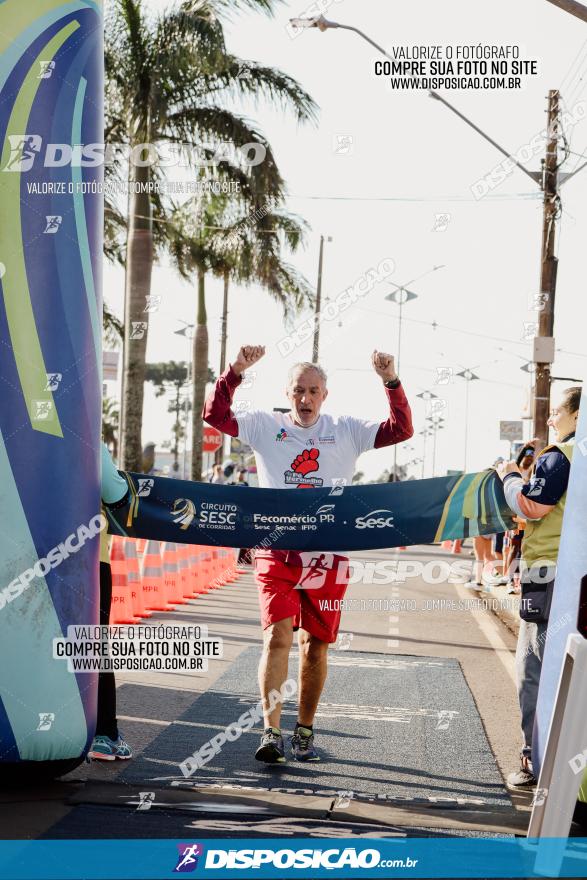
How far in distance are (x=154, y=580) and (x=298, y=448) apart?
25.1 ft

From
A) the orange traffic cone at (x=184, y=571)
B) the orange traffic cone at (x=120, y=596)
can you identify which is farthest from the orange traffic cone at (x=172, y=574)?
the orange traffic cone at (x=120, y=596)

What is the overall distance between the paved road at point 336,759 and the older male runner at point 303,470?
1.78ft

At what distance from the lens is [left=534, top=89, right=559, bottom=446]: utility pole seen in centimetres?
1886

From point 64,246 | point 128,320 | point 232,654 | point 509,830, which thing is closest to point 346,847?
point 509,830

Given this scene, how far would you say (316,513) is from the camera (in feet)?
22.6

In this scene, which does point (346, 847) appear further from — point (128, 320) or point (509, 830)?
point (128, 320)

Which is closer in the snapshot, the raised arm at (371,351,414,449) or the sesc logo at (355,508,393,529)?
the raised arm at (371,351,414,449)

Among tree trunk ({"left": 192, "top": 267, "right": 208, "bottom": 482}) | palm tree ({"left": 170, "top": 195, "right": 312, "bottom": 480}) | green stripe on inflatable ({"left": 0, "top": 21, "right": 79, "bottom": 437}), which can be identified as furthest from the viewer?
tree trunk ({"left": 192, "top": 267, "right": 208, "bottom": 482})

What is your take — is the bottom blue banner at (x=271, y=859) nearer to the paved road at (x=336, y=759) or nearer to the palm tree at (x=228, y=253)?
the paved road at (x=336, y=759)

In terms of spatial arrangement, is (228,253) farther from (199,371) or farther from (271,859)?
(271,859)

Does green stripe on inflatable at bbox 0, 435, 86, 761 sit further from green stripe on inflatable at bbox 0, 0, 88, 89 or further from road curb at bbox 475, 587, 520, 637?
road curb at bbox 475, 587, 520, 637

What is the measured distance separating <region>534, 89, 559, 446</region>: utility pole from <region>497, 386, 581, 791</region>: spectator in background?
1275 centimetres

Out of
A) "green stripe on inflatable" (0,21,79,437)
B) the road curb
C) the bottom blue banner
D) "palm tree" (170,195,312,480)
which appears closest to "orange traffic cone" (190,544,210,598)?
the road curb

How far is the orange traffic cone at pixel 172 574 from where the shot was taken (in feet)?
48.7
